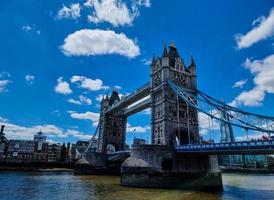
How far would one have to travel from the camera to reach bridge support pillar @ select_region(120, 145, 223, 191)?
2947cm

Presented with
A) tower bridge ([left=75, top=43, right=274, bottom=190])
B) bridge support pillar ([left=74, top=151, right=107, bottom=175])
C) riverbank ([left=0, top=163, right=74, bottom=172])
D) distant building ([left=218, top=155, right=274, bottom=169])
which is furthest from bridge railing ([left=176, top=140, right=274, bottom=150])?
distant building ([left=218, top=155, right=274, bottom=169])

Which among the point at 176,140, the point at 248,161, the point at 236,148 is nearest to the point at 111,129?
the point at 176,140

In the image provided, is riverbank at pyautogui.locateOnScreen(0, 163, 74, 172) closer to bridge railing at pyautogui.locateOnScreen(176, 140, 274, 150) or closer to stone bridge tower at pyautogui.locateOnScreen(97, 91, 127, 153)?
stone bridge tower at pyautogui.locateOnScreen(97, 91, 127, 153)

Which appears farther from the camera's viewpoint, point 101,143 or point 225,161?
point 225,161

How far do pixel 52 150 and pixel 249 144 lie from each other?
119 meters

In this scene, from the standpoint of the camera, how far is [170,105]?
129 ft

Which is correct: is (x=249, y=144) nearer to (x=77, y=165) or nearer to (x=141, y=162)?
(x=141, y=162)

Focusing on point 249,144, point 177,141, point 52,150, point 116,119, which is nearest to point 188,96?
point 177,141

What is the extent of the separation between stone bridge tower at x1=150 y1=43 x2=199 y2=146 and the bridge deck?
6961 millimetres

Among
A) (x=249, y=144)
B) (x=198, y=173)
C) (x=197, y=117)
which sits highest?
(x=197, y=117)

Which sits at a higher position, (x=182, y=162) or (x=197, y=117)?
(x=197, y=117)

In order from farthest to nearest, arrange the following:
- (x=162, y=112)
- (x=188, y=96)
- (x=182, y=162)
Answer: (x=162, y=112)
(x=188, y=96)
(x=182, y=162)

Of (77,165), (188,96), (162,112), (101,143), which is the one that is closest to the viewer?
(188,96)

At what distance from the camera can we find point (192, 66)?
4453 centimetres
